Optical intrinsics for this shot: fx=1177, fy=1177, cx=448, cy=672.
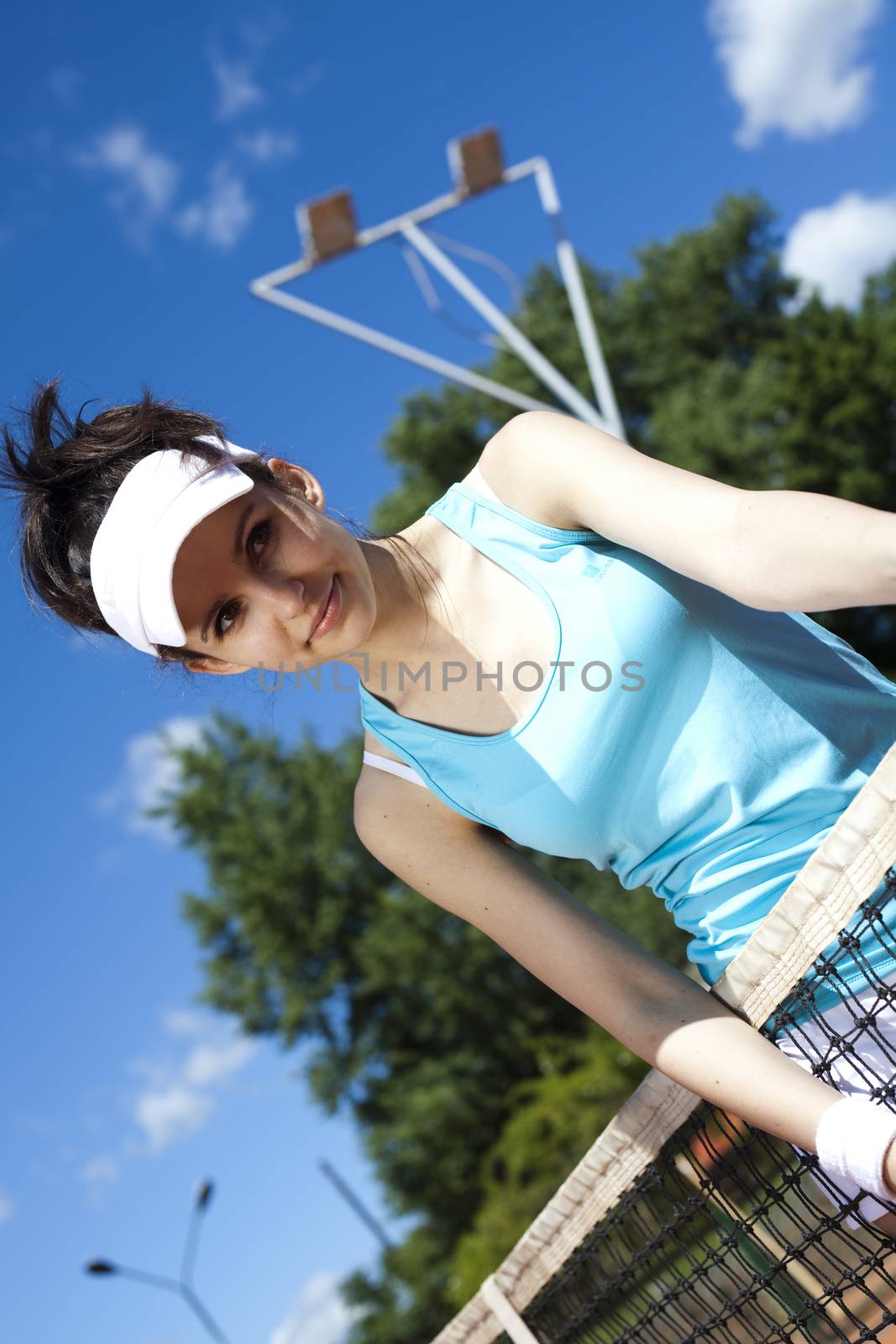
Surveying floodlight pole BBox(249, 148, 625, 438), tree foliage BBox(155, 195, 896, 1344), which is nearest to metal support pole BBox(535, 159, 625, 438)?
floodlight pole BBox(249, 148, 625, 438)

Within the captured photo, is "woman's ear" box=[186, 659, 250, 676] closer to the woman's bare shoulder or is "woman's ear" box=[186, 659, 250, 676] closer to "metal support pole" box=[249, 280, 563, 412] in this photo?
the woman's bare shoulder

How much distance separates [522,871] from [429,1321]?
80.1 feet

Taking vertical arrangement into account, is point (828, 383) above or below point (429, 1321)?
above

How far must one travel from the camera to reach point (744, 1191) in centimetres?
217

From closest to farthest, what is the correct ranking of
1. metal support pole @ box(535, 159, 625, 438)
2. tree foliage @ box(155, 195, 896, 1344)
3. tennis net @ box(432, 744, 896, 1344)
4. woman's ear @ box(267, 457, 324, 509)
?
tennis net @ box(432, 744, 896, 1344), woman's ear @ box(267, 457, 324, 509), metal support pole @ box(535, 159, 625, 438), tree foliage @ box(155, 195, 896, 1344)

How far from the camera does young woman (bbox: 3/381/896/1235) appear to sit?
2061 millimetres

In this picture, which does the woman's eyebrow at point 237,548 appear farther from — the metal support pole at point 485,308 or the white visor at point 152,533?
the metal support pole at point 485,308

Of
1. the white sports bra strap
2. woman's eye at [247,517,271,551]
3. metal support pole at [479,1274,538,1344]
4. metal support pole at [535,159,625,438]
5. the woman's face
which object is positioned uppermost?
metal support pole at [535,159,625,438]

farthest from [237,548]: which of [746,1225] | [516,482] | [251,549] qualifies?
[746,1225]

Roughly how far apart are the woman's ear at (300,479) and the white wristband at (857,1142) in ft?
5.04

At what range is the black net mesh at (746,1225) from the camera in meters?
1.92

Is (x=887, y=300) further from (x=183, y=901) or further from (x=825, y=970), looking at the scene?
(x=825, y=970)

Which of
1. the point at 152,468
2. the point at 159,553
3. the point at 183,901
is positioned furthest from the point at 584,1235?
the point at 183,901

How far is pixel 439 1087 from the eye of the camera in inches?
992
